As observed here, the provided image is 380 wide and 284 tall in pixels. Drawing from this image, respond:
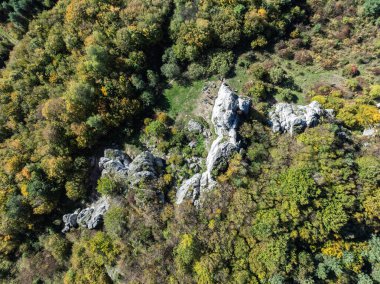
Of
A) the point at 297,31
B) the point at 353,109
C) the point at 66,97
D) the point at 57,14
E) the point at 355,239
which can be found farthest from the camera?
the point at 57,14

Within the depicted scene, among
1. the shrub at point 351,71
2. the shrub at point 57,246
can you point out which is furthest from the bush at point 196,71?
the shrub at point 57,246

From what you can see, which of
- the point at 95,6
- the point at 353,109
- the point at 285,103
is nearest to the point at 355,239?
the point at 353,109

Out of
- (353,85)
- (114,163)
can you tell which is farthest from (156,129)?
(353,85)

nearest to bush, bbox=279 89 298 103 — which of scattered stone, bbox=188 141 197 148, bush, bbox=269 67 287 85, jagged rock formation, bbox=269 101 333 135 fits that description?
bush, bbox=269 67 287 85

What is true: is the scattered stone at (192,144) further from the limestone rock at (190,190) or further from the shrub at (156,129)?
the limestone rock at (190,190)

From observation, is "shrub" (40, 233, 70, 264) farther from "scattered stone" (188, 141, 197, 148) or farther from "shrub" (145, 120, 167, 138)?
"scattered stone" (188, 141, 197, 148)

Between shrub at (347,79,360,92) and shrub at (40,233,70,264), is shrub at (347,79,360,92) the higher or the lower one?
the higher one

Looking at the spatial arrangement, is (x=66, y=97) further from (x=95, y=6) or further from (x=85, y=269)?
(x=85, y=269)

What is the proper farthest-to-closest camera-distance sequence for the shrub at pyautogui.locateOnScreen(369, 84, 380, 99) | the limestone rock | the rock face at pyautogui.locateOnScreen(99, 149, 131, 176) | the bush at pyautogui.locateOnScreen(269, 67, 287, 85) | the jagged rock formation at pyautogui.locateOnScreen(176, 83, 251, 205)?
the bush at pyautogui.locateOnScreen(269, 67, 287, 85), the rock face at pyautogui.locateOnScreen(99, 149, 131, 176), the shrub at pyautogui.locateOnScreen(369, 84, 380, 99), the limestone rock, the jagged rock formation at pyautogui.locateOnScreen(176, 83, 251, 205)
